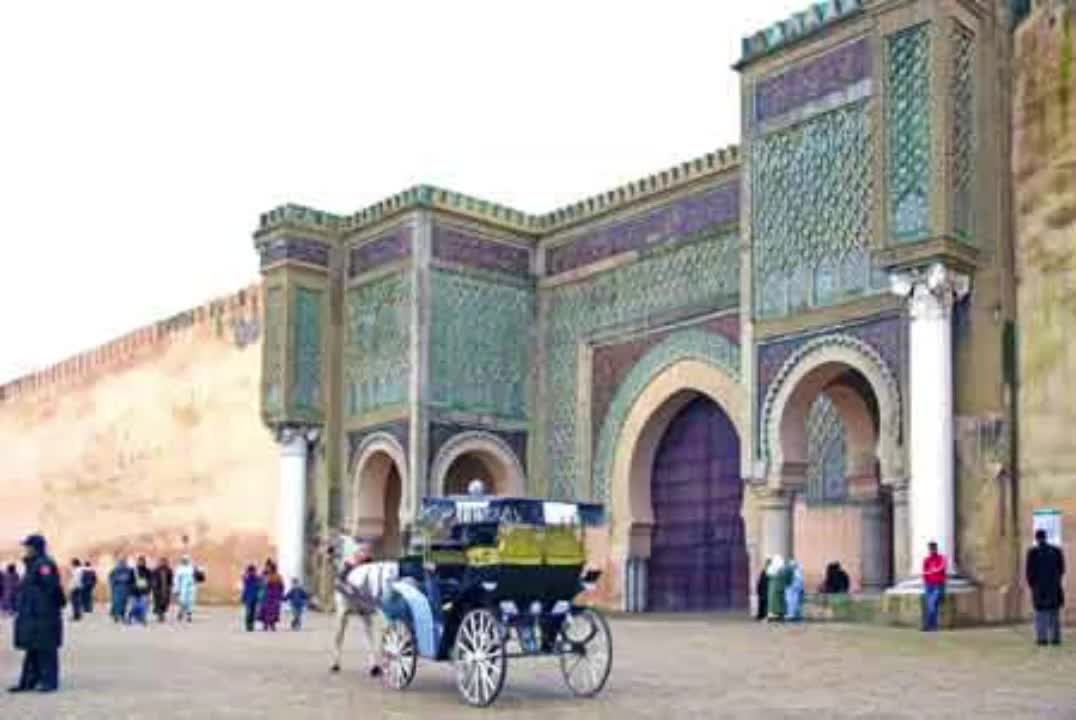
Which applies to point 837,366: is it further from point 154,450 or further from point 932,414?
point 154,450

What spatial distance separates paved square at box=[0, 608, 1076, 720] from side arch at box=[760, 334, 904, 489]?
1.75 m

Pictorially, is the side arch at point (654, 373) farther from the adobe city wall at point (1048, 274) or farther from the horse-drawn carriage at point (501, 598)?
the horse-drawn carriage at point (501, 598)

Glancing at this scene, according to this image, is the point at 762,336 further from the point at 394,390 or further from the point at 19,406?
the point at 19,406

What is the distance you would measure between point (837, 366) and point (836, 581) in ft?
7.55

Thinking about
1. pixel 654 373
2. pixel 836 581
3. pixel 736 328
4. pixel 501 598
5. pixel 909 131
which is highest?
pixel 909 131

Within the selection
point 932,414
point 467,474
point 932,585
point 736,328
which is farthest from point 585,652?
point 467,474

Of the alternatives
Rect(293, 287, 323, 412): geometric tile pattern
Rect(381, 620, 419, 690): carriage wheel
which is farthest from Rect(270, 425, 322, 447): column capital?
Rect(381, 620, 419, 690): carriage wheel

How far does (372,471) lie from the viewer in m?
20.0

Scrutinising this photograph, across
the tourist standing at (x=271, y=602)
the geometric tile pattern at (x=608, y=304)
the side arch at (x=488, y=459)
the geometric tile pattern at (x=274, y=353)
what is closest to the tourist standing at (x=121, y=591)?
the tourist standing at (x=271, y=602)

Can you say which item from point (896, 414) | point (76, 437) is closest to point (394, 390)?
point (896, 414)

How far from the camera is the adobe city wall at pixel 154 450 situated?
23562mm

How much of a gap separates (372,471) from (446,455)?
1.69 metres

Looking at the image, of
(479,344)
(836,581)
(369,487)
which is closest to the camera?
(836,581)

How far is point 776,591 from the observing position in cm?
1394
